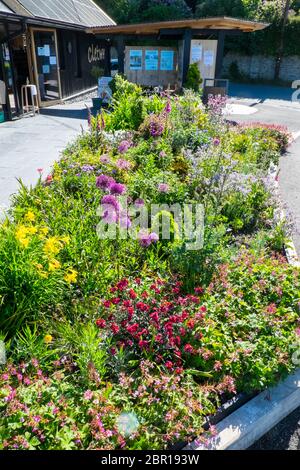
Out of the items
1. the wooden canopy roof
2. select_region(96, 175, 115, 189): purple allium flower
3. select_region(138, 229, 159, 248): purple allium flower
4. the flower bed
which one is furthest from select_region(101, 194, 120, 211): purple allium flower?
the wooden canopy roof

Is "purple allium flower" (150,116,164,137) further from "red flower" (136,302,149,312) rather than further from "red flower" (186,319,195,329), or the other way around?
"red flower" (186,319,195,329)

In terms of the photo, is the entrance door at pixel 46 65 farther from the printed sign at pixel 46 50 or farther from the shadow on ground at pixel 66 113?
the shadow on ground at pixel 66 113

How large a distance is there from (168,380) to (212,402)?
1.44ft

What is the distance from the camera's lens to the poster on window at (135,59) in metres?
16.9

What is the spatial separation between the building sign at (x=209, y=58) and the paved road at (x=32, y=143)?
18.8 feet

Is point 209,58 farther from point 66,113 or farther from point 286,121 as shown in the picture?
point 66,113

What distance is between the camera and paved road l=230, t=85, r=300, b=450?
9.46ft

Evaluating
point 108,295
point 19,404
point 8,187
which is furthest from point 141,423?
point 8,187

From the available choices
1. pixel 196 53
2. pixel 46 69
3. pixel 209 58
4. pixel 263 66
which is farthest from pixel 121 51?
pixel 263 66

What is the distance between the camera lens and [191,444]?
2592mm

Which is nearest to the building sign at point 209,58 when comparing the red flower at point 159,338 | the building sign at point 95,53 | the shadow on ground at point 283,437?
the building sign at point 95,53

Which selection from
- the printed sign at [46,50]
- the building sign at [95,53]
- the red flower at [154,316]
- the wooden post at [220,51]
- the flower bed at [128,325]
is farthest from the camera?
the building sign at [95,53]

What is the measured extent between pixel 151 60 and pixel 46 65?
181 inches

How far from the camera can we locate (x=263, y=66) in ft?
97.4
